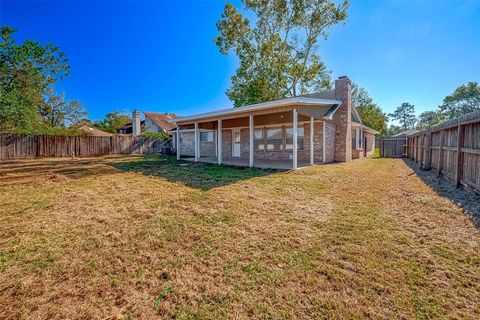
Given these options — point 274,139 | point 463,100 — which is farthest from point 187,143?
point 463,100

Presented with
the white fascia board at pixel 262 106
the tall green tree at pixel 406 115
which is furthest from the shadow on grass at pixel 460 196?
the tall green tree at pixel 406 115

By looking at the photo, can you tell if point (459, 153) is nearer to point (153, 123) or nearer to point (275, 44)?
point (275, 44)

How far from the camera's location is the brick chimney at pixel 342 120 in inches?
511

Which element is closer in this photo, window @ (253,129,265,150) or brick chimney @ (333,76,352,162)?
brick chimney @ (333,76,352,162)

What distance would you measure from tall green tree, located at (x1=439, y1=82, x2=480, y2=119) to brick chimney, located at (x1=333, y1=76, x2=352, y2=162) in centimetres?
5360

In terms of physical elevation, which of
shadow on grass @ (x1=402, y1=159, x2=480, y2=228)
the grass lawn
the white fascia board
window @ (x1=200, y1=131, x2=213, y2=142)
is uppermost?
the white fascia board

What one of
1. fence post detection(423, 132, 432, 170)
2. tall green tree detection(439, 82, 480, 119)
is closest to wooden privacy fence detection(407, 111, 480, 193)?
fence post detection(423, 132, 432, 170)

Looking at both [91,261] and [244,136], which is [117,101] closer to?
[244,136]

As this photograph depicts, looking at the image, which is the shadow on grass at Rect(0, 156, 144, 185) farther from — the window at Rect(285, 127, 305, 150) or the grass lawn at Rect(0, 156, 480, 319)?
the window at Rect(285, 127, 305, 150)

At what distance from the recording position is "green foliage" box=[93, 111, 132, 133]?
135 feet

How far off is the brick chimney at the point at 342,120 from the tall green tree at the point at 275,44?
9.17 meters

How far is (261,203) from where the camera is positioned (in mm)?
4926

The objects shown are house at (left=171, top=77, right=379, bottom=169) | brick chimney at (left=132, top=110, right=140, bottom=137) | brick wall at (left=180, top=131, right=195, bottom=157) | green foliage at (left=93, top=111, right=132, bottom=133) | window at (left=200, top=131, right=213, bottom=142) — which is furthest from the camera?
green foliage at (left=93, top=111, right=132, bottom=133)

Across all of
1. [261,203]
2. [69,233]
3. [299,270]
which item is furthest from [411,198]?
[69,233]
